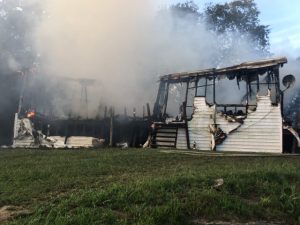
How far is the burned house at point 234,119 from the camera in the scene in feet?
63.0

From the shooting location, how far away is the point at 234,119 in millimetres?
19750

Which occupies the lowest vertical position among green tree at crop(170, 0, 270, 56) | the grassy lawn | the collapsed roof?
the grassy lawn

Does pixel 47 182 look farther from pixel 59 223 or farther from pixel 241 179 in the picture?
pixel 241 179

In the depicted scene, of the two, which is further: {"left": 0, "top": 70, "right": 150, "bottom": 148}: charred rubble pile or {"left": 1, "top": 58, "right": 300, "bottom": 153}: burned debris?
{"left": 0, "top": 70, "right": 150, "bottom": 148}: charred rubble pile

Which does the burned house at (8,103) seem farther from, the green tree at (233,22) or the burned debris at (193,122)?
the green tree at (233,22)

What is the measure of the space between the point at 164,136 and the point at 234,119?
327 cm

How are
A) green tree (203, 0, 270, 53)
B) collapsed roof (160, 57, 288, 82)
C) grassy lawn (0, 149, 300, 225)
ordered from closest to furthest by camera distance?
1. grassy lawn (0, 149, 300, 225)
2. collapsed roof (160, 57, 288, 82)
3. green tree (203, 0, 270, 53)

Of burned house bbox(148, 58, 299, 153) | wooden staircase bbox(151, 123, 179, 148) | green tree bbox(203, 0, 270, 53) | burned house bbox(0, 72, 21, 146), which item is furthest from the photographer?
green tree bbox(203, 0, 270, 53)

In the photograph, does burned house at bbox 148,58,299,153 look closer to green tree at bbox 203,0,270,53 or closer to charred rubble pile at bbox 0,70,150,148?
charred rubble pile at bbox 0,70,150,148

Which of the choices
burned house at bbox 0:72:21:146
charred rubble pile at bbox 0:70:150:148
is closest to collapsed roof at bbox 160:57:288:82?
charred rubble pile at bbox 0:70:150:148

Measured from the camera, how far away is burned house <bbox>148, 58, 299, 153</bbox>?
63.0 feet

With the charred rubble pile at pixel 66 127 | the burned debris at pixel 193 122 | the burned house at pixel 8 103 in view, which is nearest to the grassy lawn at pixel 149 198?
the burned debris at pixel 193 122

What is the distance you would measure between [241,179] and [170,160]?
4705 millimetres

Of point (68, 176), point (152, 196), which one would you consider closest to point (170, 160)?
point (68, 176)
